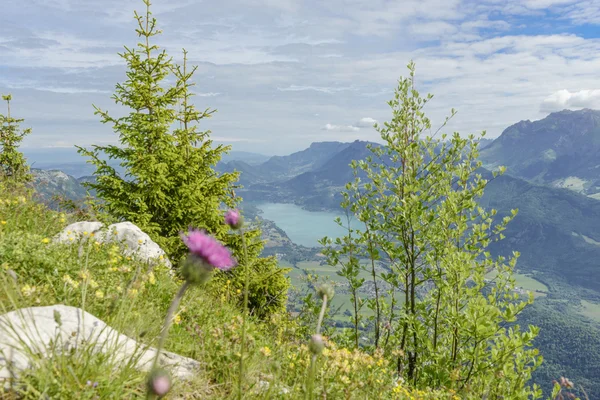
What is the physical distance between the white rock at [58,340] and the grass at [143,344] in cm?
7

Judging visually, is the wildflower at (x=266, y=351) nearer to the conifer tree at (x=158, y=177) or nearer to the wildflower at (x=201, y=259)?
the wildflower at (x=201, y=259)

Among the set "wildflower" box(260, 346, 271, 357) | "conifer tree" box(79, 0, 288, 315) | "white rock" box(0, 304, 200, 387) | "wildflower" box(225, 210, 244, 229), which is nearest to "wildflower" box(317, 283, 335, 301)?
"wildflower" box(225, 210, 244, 229)

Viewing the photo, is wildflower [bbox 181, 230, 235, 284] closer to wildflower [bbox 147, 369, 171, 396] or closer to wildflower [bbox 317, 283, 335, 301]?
wildflower [bbox 147, 369, 171, 396]

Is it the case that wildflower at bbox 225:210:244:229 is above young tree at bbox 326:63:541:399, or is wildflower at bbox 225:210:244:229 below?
above

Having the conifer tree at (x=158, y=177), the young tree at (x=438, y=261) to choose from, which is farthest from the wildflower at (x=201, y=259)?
the conifer tree at (x=158, y=177)

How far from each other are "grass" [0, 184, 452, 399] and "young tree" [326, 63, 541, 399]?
176 centimetres

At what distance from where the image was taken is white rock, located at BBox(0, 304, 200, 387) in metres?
2.62

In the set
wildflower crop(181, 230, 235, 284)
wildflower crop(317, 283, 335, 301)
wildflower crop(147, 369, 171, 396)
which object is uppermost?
wildflower crop(181, 230, 235, 284)

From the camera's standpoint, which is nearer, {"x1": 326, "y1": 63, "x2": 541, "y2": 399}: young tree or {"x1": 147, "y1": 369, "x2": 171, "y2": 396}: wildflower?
{"x1": 147, "y1": 369, "x2": 171, "y2": 396}: wildflower

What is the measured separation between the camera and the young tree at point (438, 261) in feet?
20.9

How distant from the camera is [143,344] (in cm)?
373

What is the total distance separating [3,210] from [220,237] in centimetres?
1049

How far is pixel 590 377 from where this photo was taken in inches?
6880

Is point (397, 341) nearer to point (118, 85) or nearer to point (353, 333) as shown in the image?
point (353, 333)
